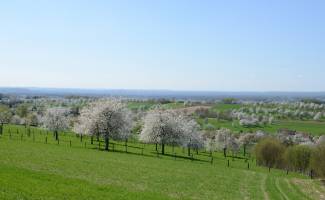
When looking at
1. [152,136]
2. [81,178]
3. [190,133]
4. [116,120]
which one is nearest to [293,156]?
[190,133]

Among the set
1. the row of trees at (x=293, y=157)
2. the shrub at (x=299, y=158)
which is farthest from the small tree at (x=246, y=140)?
the shrub at (x=299, y=158)

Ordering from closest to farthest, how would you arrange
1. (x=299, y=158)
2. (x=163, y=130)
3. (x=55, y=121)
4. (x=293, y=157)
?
(x=163, y=130) → (x=299, y=158) → (x=293, y=157) → (x=55, y=121)

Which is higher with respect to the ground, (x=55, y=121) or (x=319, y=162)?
(x=55, y=121)

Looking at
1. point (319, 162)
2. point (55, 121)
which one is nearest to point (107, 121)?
point (55, 121)

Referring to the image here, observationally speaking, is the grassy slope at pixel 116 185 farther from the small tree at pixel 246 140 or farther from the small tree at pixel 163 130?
the small tree at pixel 246 140

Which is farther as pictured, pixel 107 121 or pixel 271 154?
pixel 271 154

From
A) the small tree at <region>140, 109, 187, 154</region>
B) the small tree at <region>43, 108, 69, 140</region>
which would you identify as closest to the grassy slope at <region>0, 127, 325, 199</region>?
the small tree at <region>140, 109, 187, 154</region>

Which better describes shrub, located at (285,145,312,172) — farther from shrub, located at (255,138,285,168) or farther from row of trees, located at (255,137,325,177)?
shrub, located at (255,138,285,168)

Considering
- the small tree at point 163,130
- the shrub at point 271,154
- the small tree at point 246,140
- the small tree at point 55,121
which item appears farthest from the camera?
the small tree at point 246,140

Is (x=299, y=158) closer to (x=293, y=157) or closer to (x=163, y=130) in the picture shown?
(x=293, y=157)

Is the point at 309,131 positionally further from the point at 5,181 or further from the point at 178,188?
the point at 5,181

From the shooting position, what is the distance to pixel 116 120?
3204 inches

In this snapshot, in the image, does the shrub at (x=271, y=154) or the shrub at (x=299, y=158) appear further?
the shrub at (x=271, y=154)

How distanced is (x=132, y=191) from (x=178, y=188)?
7.15 meters
